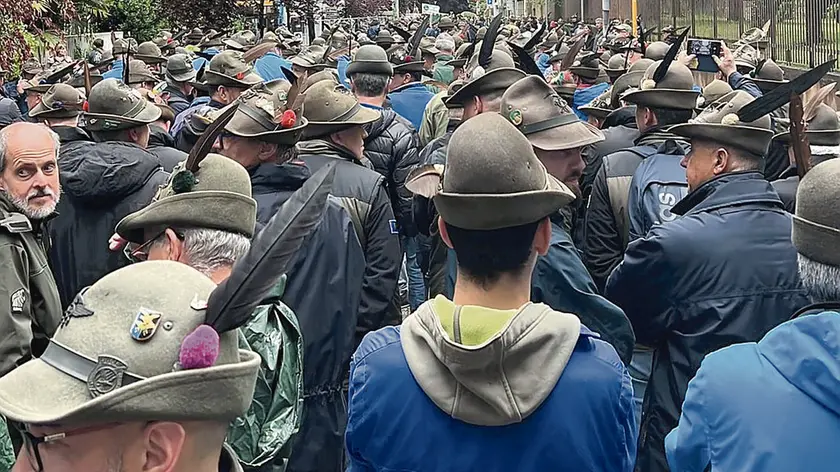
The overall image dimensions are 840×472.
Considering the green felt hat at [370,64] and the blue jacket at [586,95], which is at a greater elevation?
the green felt hat at [370,64]

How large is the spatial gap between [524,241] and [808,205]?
80 cm

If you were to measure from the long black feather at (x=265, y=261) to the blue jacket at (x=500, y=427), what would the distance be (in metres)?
0.58

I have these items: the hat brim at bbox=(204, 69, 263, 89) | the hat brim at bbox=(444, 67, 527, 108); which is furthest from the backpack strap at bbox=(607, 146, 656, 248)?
the hat brim at bbox=(204, 69, 263, 89)

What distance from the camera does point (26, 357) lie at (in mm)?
4281

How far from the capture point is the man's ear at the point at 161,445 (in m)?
2.04

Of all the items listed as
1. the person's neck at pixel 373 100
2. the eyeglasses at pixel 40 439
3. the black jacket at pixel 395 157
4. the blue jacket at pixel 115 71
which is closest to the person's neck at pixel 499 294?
the eyeglasses at pixel 40 439

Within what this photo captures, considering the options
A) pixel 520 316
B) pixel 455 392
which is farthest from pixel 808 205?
pixel 455 392

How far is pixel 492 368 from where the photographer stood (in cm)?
261

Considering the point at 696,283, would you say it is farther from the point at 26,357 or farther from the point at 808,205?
the point at 26,357

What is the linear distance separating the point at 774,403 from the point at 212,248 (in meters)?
1.84

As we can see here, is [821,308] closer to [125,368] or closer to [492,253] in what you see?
[492,253]

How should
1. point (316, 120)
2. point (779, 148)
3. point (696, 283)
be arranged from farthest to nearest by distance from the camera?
point (779, 148) → point (316, 120) → point (696, 283)

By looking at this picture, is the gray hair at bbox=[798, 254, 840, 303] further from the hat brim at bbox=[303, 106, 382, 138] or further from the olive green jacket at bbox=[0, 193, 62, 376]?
the hat brim at bbox=[303, 106, 382, 138]

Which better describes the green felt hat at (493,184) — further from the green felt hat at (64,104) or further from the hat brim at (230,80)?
the hat brim at (230,80)
